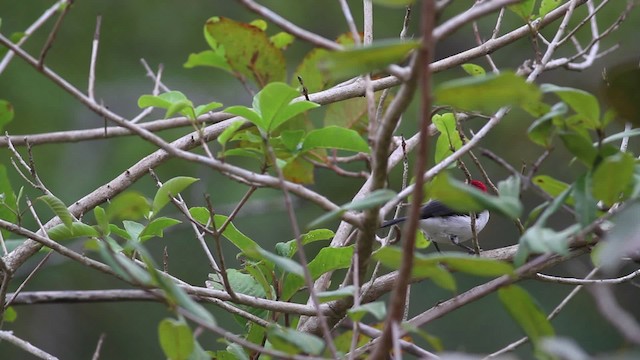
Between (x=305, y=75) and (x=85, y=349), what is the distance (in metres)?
3.14

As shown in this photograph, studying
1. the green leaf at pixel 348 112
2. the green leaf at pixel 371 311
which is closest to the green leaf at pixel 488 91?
the green leaf at pixel 371 311

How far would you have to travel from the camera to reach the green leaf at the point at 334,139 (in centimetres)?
124

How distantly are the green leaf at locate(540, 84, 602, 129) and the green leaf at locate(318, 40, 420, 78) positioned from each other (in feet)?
0.92

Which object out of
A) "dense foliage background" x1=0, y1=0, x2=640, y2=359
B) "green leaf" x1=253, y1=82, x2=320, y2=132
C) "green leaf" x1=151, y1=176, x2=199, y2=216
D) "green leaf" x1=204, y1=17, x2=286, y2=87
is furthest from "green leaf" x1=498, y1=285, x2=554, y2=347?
"dense foliage background" x1=0, y1=0, x2=640, y2=359

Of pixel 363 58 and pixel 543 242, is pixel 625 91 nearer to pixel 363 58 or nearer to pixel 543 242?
pixel 543 242

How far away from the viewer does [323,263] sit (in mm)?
1396

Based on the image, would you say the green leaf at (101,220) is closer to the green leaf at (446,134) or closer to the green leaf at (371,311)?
the green leaf at (371,311)

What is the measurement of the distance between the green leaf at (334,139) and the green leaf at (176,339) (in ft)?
1.41

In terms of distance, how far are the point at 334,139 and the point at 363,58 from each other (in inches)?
22.5

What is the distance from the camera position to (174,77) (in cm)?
434

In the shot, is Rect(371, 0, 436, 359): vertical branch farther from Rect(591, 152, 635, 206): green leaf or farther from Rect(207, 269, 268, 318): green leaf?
Rect(207, 269, 268, 318): green leaf

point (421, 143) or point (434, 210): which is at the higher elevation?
point (434, 210)

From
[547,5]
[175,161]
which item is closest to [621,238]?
[547,5]

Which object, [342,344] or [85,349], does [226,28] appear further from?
[85,349]
